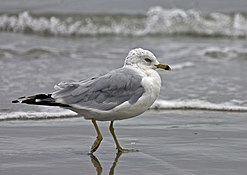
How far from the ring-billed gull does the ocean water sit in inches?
59.9

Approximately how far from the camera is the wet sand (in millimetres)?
4492

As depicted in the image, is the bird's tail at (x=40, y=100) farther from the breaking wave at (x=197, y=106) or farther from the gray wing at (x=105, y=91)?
the breaking wave at (x=197, y=106)

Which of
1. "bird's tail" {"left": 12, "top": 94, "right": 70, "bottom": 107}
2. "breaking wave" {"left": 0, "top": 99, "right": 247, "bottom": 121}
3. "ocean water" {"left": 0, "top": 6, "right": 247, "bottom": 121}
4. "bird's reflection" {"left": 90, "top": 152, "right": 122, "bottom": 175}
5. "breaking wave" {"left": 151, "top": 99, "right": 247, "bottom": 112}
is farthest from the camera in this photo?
"ocean water" {"left": 0, "top": 6, "right": 247, "bottom": 121}

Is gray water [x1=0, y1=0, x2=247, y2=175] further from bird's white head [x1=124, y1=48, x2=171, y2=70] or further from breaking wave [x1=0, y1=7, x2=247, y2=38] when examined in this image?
bird's white head [x1=124, y1=48, x2=171, y2=70]

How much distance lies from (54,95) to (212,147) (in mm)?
1366

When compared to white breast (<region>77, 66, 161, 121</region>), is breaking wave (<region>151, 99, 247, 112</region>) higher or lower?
lower

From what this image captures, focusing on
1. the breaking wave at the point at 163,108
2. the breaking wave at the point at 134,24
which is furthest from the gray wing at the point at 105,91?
the breaking wave at the point at 134,24

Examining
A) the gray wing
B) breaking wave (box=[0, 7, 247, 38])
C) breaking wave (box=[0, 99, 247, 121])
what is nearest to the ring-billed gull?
the gray wing

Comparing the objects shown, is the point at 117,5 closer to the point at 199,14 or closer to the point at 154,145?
the point at 199,14

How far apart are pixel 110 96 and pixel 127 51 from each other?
243 inches

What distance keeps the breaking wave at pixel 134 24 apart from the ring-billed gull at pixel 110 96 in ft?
29.3

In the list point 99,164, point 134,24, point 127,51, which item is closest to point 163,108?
point 99,164

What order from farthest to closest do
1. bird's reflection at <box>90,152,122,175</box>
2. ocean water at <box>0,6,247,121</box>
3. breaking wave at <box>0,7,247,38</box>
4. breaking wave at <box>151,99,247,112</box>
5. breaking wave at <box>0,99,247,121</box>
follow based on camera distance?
breaking wave at <box>0,7,247,38</box> < ocean water at <box>0,6,247,121</box> < breaking wave at <box>151,99,247,112</box> < breaking wave at <box>0,99,247,121</box> < bird's reflection at <box>90,152,122,175</box>

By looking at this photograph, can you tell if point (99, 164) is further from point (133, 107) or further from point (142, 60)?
point (142, 60)
